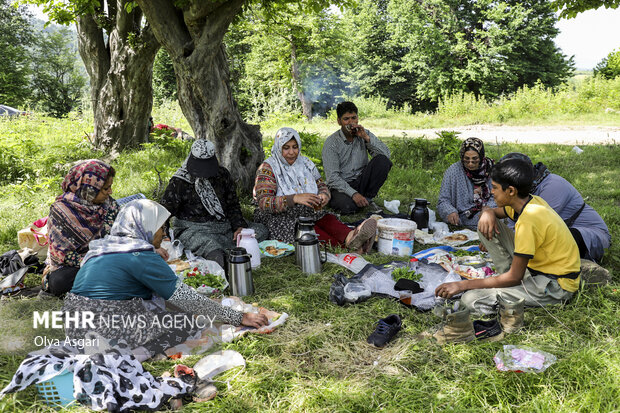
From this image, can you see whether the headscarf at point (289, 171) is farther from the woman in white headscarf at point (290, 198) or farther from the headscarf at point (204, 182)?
the headscarf at point (204, 182)

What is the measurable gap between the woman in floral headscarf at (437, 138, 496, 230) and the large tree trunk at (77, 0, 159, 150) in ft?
19.6

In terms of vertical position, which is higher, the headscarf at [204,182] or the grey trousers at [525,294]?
the headscarf at [204,182]

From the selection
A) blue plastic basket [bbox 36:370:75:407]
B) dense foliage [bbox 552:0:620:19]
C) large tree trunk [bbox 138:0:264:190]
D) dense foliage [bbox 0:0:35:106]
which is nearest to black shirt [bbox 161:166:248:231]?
large tree trunk [bbox 138:0:264:190]

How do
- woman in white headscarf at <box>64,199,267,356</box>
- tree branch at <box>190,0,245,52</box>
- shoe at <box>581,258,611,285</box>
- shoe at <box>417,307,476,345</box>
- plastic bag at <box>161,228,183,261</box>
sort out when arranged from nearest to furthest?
woman in white headscarf at <box>64,199,267,356</box> < shoe at <box>417,307,476,345</box> < shoe at <box>581,258,611,285</box> < plastic bag at <box>161,228,183,261</box> < tree branch at <box>190,0,245,52</box>

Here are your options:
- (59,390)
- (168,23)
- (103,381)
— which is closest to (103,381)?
(103,381)

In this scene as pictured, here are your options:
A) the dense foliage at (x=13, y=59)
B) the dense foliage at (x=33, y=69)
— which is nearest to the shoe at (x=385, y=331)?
the dense foliage at (x=33, y=69)

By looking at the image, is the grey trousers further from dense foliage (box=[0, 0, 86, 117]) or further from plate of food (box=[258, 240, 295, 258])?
dense foliage (box=[0, 0, 86, 117])

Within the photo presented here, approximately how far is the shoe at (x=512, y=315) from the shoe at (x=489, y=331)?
0.28 ft

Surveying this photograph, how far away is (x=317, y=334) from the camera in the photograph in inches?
111

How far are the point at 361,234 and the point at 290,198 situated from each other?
0.80m

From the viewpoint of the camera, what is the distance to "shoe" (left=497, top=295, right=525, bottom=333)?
2695 millimetres

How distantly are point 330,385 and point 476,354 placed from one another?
2.88ft

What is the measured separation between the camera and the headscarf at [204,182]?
4.14 metres

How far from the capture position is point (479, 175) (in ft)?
15.6
